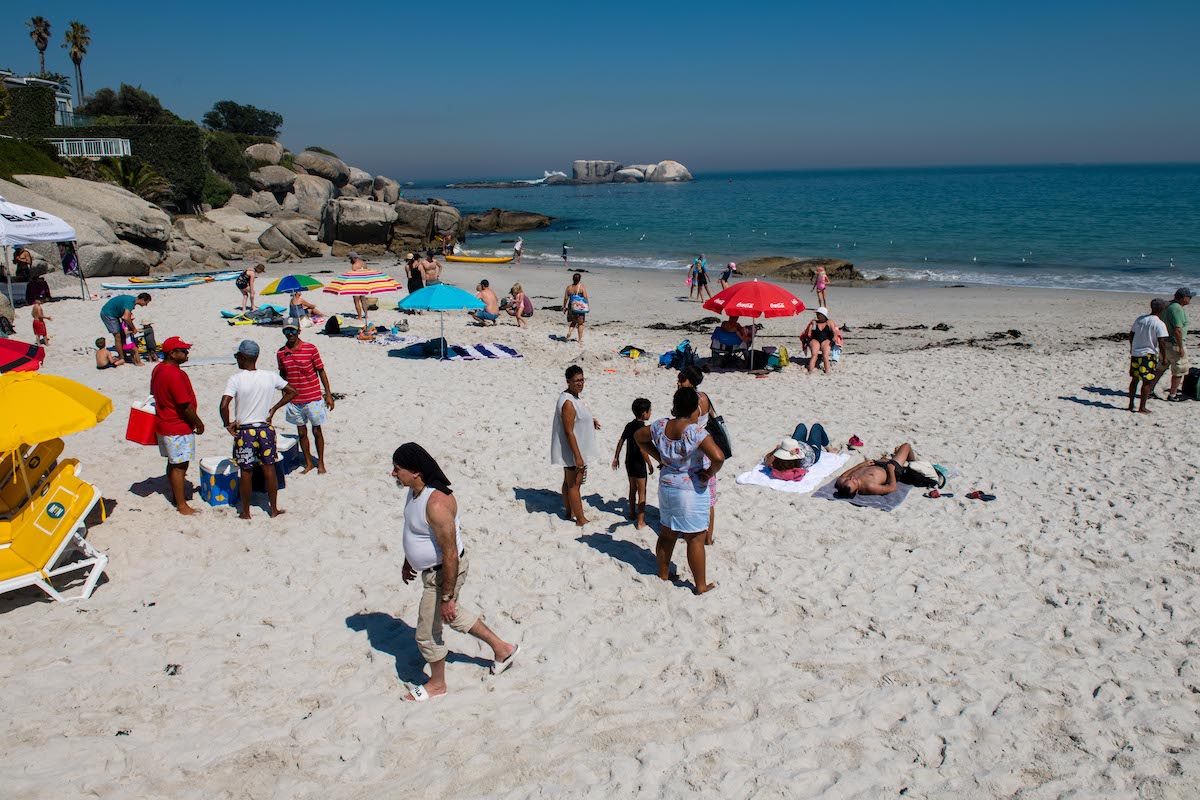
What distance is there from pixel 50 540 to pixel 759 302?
10.3 meters

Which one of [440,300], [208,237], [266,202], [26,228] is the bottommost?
[440,300]

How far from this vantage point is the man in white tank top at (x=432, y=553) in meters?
4.34

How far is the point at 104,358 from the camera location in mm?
12438

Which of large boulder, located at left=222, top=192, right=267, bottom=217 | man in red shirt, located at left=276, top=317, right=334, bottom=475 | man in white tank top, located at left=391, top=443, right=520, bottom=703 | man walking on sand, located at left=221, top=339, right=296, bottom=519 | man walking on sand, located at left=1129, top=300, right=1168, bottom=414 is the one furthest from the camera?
large boulder, located at left=222, top=192, right=267, bottom=217

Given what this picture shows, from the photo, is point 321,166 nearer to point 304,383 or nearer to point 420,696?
point 304,383

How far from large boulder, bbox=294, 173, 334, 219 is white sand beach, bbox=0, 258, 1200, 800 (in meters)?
43.0

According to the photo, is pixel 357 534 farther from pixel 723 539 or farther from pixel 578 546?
pixel 723 539

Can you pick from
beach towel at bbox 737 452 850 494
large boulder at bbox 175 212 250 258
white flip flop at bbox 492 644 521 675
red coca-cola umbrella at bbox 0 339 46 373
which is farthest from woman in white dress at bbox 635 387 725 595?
large boulder at bbox 175 212 250 258

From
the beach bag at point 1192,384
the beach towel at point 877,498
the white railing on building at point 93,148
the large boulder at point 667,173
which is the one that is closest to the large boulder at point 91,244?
the white railing on building at point 93,148

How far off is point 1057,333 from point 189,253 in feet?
93.7

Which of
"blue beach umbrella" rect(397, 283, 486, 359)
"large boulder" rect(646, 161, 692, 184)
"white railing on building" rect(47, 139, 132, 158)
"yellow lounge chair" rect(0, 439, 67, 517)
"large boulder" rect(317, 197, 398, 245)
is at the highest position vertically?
"large boulder" rect(646, 161, 692, 184)

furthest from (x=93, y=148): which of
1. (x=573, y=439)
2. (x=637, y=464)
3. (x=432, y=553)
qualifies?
(x=432, y=553)

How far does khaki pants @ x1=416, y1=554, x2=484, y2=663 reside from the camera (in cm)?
456

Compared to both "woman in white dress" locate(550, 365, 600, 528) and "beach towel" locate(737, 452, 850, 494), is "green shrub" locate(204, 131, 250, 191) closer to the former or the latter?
"beach towel" locate(737, 452, 850, 494)
